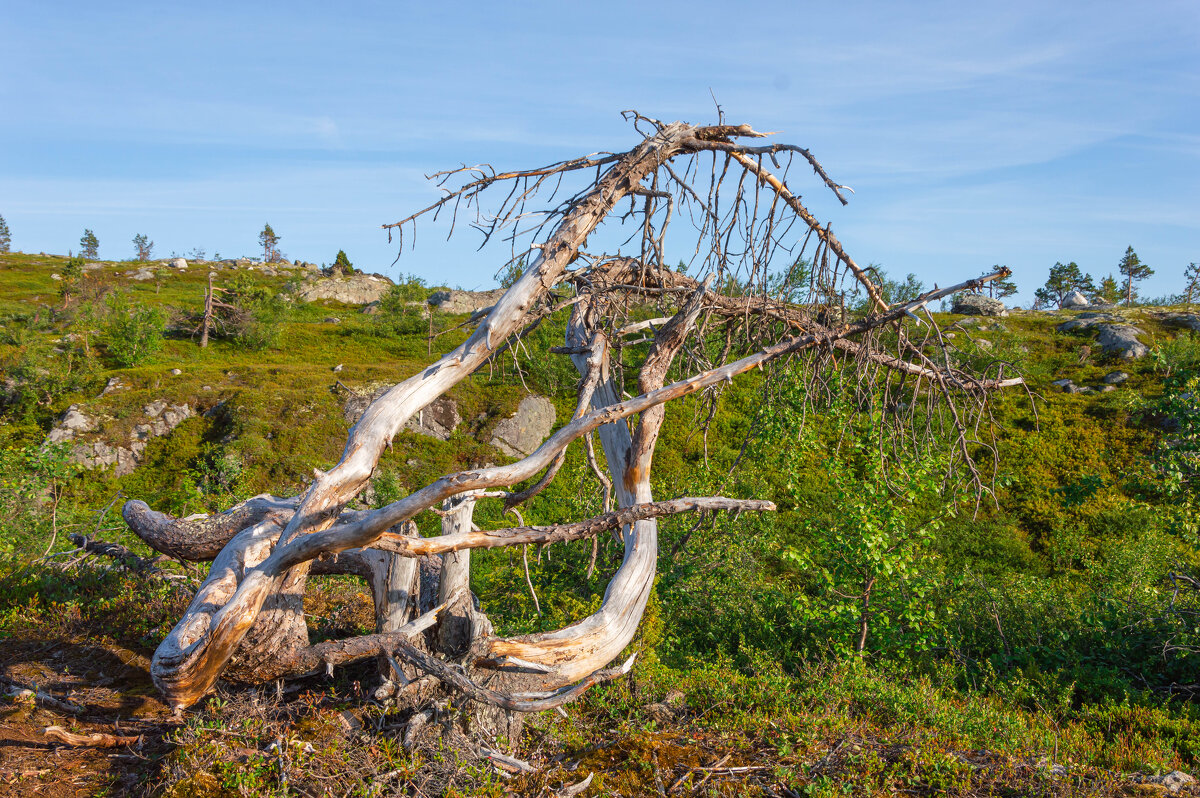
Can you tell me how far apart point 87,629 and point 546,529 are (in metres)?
5.33

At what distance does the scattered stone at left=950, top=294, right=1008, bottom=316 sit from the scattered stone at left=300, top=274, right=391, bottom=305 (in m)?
42.4

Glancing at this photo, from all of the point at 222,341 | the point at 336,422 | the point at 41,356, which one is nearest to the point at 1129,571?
the point at 336,422

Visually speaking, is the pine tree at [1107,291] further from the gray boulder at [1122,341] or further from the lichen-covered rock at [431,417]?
the lichen-covered rock at [431,417]

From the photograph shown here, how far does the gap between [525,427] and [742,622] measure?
1251 centimetres

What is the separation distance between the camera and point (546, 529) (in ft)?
13.9

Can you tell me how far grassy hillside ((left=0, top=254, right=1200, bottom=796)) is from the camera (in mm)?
4410

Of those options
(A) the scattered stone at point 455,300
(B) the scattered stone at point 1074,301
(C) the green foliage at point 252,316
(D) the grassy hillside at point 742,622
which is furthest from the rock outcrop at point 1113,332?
(C) the green foliage at point 252,316

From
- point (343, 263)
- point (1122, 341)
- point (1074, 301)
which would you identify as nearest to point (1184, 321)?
point (1122, 341)

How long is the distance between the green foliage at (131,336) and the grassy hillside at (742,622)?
16.0ft

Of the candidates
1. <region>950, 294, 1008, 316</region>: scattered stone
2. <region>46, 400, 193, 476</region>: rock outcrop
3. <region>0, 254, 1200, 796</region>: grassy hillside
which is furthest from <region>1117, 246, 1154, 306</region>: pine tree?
<region>46, 400, 193, 476</region>: rock outcrop

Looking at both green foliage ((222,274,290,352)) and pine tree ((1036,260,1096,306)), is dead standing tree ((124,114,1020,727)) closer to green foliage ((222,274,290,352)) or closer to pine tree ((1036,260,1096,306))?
green foliage ((222,274,290,352))

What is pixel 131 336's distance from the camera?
26594 millimetres

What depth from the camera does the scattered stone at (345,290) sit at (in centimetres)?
5347

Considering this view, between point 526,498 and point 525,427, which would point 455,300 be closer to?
point 525,427
